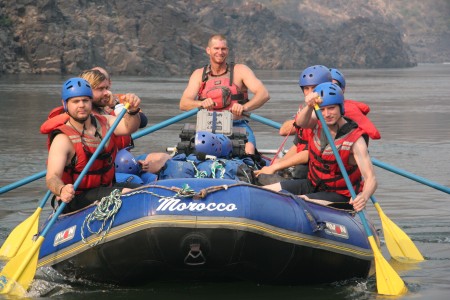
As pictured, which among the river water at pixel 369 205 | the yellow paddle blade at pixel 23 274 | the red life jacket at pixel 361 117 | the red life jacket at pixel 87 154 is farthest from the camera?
the red life jacket at pixel 361 117

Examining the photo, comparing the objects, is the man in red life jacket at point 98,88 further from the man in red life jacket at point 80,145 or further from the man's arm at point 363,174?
the man's arm at point 363,174

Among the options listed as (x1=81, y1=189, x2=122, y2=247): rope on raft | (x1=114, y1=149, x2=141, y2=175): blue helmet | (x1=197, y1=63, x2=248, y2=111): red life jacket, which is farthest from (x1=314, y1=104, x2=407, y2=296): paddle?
(x1=197, y1=63, x2=248, y2=111): red life jacket

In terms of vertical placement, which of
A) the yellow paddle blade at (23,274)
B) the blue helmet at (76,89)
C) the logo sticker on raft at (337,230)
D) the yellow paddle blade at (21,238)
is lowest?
the yellow paddle blade at (23,274)

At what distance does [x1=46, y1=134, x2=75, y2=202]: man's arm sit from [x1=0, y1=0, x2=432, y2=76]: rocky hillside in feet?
211

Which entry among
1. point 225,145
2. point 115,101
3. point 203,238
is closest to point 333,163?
point 203,238

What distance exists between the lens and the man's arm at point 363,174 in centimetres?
876

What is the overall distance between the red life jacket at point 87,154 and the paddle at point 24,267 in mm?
221

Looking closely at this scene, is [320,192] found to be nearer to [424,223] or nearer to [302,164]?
[302,164]

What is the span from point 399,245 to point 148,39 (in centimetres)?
9361

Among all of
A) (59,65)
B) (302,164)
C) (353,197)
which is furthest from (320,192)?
(59,65)

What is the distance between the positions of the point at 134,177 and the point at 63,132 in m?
1.31

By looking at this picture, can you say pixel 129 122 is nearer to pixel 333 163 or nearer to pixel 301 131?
pixel 333 163

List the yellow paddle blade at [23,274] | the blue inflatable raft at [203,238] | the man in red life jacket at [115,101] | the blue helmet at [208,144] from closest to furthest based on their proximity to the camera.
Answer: the blue inflatable raft at [203,238] < the yellow paddle blade at [23,274] < the man in red life jacket at [115,101] < the blue helmet at [208,144]

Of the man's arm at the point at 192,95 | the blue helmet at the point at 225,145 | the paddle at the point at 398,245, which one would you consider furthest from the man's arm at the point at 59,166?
the man's arm at the point at 192,95
